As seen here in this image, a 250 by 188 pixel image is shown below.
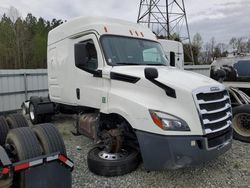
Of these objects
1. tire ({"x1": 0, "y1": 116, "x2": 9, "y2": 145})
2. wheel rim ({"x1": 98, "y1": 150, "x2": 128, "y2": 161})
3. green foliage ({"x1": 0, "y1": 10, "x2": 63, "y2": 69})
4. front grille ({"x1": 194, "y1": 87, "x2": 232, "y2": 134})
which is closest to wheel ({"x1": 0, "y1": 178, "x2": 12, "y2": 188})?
tire ({"x1": 0, "y1": 116, "x2": 9, "y2": 145})

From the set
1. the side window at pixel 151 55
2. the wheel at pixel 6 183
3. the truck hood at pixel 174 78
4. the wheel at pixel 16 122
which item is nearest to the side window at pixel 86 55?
the truck hood at pixel 174 78

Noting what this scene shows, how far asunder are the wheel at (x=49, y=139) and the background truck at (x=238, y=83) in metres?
3.82

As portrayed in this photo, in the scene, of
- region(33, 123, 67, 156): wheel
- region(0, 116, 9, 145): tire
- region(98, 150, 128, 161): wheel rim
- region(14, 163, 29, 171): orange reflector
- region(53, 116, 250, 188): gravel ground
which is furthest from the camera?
region(98, 150, 128, 161): wheel rim

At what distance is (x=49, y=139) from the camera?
11.5 feet

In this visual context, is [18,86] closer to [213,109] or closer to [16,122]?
[16,122]

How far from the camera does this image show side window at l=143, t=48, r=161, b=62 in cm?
563

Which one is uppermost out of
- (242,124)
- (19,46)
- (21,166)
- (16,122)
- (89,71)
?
(19,46)

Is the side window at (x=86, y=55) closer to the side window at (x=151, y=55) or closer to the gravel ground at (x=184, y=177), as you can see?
the side window at (x=151, y=55)

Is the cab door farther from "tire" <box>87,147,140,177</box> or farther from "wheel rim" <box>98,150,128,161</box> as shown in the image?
"tire" <box>87,147,140,177</box>

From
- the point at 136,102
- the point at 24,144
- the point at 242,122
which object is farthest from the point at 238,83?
the point at 24,144

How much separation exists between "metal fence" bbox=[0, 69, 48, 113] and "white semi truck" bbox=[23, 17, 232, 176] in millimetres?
5554

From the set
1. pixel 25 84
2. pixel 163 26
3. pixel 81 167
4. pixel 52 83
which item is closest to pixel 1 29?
pixel 163 26

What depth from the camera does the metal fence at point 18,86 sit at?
36.7 feet

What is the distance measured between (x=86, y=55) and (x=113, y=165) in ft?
7.22
